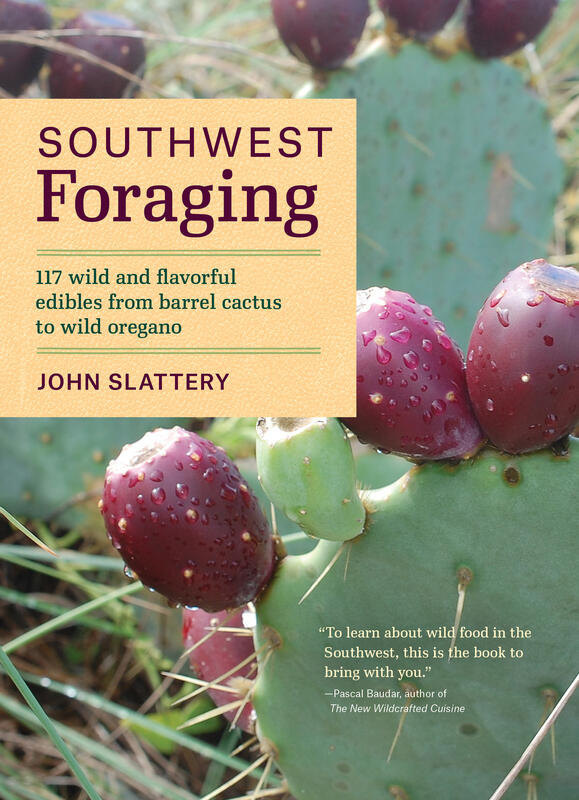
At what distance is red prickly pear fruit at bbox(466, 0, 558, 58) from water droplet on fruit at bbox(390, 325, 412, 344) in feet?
2.41

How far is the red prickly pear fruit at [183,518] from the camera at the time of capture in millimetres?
615

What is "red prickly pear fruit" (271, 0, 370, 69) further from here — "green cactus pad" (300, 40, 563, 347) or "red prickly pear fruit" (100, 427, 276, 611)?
"red prickly pear fruit" (100, 427, 276, 611)

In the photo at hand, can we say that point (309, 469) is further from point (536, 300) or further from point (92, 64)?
point (92, 64)

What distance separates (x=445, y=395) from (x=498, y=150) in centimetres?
84

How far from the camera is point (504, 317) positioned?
0.59 meters

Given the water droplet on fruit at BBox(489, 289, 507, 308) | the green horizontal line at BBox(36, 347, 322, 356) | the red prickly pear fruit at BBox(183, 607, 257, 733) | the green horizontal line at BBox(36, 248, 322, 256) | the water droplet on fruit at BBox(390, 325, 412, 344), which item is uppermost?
the green horizontal line at BBox(36, 248, 322, 256)

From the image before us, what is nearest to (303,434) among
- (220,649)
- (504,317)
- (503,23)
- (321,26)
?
(504,317)

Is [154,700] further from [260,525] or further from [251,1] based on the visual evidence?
[251,1]

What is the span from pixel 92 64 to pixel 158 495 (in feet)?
2.65

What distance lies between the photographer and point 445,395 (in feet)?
2.03

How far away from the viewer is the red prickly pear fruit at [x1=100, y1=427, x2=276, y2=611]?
0.61 meters

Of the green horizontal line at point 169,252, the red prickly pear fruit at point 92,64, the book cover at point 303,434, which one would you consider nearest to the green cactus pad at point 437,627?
the book cover at point 303,434

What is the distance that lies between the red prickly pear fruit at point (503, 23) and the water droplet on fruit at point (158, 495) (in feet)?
2.83

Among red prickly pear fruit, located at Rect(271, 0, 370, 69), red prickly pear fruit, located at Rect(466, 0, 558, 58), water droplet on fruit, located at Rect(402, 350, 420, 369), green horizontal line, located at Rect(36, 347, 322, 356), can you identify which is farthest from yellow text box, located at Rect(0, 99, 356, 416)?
red prickly pear fruit, located at Rect(466, 0, 558, 58)
